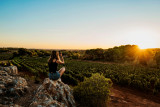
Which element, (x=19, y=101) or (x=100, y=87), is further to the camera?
(x=100, y=87)

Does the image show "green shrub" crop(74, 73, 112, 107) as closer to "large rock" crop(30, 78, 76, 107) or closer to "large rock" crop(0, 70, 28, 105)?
"large rock" crop(30, 78, 76, 107)

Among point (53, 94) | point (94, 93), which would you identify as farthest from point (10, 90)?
point (94, 93)

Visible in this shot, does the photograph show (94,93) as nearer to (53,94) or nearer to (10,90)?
(53,94)

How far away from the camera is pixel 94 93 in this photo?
5590mm

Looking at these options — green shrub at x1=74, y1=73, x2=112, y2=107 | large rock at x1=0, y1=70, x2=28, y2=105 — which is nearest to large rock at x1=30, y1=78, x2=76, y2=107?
green shrub at x1=74, y1=73, x2=112, y2=107

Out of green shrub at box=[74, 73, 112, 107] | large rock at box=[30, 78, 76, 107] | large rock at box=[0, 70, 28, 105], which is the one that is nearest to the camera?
large rock at box=[30, 78, 76, 107]

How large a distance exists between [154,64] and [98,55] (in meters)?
29.2

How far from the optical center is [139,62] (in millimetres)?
36562

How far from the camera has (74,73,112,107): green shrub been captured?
18.4 feet

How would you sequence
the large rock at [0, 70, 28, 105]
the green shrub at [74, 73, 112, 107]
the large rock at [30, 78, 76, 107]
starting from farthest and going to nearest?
1. the green shrub at [74, 73, 112, 107]
2. the large rock at [0, 70, 28, 105]
3. the large rock at [30, 78, 76, 107]

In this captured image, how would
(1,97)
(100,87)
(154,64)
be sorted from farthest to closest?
(154,64), (100,87), (1,97)

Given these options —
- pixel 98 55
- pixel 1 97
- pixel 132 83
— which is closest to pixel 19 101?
pixel 1 97

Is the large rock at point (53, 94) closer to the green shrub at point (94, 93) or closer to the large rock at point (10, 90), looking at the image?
the green shrub at point (94, 93)

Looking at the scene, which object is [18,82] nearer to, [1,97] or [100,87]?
[1,97]
